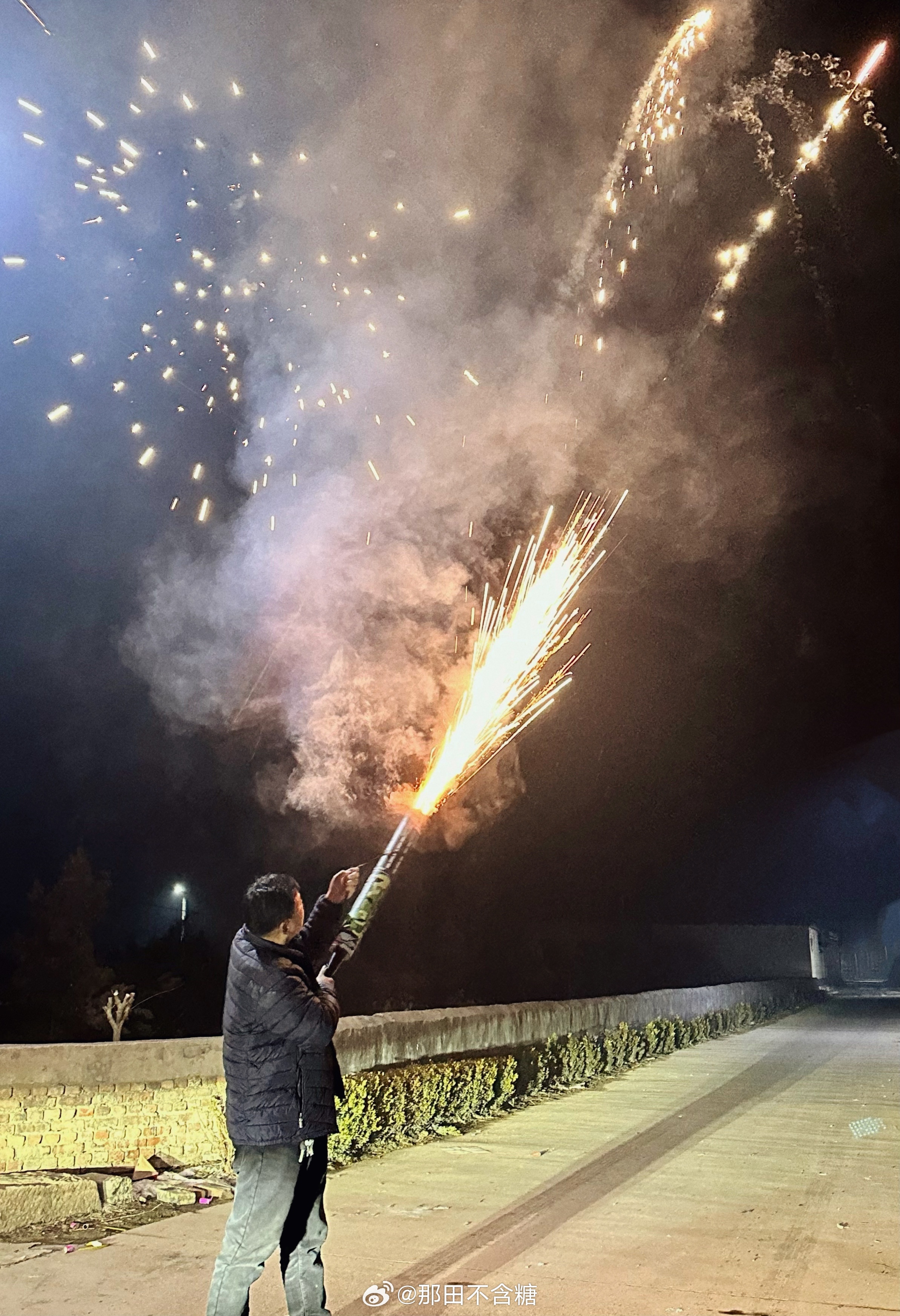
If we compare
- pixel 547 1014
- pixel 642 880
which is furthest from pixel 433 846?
pixel 642 880

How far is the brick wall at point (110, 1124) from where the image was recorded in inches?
255

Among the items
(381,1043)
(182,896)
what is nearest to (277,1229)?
(381,1043)

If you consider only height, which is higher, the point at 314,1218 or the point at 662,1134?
the point at 314,1218

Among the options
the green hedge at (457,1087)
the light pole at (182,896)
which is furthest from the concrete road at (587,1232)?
the light pole at (182,896)

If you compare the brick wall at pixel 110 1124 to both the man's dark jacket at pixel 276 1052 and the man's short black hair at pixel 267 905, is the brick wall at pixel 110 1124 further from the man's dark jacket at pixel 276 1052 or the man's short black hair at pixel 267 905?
the man's short black hair at pixel 267 905

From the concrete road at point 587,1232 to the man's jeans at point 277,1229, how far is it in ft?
2.66

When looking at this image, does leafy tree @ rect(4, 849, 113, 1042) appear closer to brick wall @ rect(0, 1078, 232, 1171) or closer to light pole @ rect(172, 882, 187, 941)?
light pole @ rect(172, 882, 187, 941)

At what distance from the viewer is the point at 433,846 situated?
26.7m

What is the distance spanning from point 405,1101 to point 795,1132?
3.73 metres

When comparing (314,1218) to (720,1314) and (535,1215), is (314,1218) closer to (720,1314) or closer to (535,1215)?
(720,1314)

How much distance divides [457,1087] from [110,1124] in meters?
3.81

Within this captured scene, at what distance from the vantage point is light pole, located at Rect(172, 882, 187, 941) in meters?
27.3

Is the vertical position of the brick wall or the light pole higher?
the light pole

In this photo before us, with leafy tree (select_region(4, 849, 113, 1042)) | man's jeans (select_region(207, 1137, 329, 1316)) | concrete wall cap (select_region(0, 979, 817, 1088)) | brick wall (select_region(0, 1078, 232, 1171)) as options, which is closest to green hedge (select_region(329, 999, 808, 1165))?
concrete wall cap (select_region(0, 979, 817, 1088))
